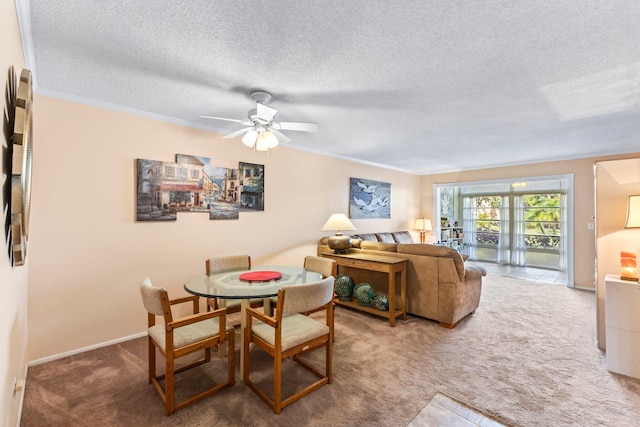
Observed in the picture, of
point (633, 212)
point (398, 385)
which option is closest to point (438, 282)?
point (398, 385)

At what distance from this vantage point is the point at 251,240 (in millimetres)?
3836

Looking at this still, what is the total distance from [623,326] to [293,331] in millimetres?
2695

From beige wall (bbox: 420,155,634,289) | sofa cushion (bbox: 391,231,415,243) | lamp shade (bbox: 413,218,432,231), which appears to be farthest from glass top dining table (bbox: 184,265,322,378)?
beige wall (bbox: 420,155,634,289)

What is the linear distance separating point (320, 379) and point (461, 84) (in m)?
2.68

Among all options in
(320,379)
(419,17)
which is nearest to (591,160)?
(419,17)

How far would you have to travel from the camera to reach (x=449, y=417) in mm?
1809

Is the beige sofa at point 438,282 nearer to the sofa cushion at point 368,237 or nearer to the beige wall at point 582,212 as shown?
the sofa cushion at point 368,237

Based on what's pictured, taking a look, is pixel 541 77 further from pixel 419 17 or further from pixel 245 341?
pixel 245 341

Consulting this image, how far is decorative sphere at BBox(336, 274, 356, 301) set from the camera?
382cm

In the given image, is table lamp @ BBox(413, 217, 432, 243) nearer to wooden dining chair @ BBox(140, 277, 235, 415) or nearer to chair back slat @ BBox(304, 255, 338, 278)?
chair back slat @ BBox(304, 255, 338, 278)

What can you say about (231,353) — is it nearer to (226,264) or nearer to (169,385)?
(169,385)

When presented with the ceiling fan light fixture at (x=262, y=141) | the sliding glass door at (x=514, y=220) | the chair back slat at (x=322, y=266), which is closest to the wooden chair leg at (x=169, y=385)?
the chair back slat at (x=322, y=266)

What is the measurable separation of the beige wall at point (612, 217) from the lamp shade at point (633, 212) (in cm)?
21

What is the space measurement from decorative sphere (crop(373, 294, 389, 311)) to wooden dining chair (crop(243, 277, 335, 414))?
4.43 feet
